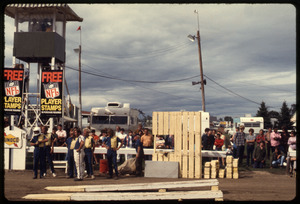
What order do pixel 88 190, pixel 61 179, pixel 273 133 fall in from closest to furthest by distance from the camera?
1. pixel 88 190
2. pixel 61 179
3. pixel 273 133

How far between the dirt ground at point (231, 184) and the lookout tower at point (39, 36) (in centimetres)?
922

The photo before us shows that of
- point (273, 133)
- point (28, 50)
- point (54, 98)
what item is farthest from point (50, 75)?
point (273, 133)

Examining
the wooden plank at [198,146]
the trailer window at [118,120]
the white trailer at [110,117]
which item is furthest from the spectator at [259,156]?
the trailer window at [118,120]

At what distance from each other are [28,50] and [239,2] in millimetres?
19087

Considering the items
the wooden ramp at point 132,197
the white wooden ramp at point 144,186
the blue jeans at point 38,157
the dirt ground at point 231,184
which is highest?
the blue jeans at point 38,157

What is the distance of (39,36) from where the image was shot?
74.7ft

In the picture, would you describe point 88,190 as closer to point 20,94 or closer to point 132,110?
point 20,94

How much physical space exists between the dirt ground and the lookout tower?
9221 mm

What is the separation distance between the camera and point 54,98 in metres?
18.5

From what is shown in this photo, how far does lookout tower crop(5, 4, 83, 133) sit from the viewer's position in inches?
890

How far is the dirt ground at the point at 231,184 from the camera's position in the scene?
9.91 m

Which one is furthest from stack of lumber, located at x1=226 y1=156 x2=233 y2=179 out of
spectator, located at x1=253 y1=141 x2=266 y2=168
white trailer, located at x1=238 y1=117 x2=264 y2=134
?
white trailer, located at x1=238 y1=117 x2=264 y2=134

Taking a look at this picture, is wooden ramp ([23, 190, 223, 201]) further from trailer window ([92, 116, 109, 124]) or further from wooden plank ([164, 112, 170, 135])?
trailer window ([92, 116, 109, 124])

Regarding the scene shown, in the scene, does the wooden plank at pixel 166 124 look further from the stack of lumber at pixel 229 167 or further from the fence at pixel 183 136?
the stack of lumber at pixel 229 167
